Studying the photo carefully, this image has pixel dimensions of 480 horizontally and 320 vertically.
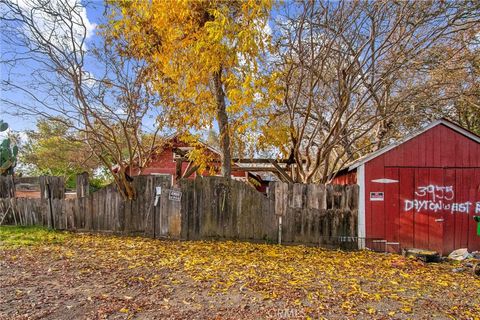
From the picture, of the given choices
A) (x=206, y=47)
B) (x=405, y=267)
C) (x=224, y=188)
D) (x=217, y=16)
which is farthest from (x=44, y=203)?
(x=405, y=267)

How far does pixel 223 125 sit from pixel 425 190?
5.56 m

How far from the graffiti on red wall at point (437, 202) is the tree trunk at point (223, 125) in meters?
4.76

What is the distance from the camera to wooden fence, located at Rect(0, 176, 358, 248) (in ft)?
26.1

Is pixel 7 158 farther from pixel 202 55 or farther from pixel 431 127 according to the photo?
pixel 431 127

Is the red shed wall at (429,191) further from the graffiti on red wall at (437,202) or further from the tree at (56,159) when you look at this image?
the tree at (56,159)

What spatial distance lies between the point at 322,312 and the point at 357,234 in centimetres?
448

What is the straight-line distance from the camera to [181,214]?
8305 millimetres

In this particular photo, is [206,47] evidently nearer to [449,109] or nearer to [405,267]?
[405,267]

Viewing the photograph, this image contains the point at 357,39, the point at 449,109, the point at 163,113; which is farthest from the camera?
the point at 449,109

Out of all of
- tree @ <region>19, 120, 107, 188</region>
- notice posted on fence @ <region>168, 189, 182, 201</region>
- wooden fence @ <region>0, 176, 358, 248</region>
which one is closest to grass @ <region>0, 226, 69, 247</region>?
wooden fence @ <region>0, 176, 358, 248</region>

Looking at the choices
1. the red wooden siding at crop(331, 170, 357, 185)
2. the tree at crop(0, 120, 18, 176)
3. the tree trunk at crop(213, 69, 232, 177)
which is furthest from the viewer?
the tree at crop(0, 120, 18, 176)

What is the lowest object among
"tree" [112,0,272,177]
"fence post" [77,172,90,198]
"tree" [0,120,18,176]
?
"fence post" [77,172,90,198]

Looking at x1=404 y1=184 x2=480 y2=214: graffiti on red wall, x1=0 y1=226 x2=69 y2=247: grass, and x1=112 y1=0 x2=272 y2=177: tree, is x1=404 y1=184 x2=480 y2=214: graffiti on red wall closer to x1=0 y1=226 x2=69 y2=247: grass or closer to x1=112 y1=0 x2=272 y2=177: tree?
x1=112 y1=0 x2=272 y2=177: tree

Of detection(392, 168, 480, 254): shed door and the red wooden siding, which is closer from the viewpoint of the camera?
detection(392, 168, 480, 254): shed door
